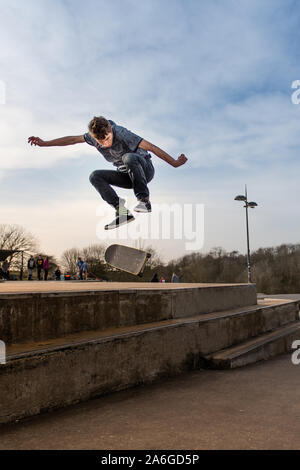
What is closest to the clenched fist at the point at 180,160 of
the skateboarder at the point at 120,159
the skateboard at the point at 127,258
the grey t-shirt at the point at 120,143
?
the skateboarder at the point at 120,159

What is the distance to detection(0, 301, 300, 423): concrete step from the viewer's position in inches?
130

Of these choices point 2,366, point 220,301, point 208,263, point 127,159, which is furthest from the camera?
point 208,263

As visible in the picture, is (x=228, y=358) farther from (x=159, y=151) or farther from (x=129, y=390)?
(x=159, y=151)

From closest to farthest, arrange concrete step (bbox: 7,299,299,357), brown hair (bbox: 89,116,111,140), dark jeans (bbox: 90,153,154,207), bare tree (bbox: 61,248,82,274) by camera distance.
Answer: concrete step (bbox: 7,299,299,357), brown hair (bbox: 89,116,111,140), dark jeans (bbox: 90,153,154,207), bare tree (bbox: 61,248,82,274)

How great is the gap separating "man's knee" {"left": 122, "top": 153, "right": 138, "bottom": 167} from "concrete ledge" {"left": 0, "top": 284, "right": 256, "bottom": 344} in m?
2.01

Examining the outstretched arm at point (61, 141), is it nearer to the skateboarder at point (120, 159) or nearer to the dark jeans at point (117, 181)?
the skateboarder at point (120, 159)

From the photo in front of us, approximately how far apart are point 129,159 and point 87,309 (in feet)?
8.65

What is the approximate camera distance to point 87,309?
4.53m

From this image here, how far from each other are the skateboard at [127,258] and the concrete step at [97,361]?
4.00ft

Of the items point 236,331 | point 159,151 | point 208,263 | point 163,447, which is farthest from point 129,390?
point 208,263

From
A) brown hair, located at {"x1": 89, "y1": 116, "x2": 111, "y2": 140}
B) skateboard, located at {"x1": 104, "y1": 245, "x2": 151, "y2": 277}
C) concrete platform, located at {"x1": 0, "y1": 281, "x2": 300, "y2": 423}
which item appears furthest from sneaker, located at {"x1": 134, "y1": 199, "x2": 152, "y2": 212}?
concrete platform, located at {"x1": 0, "y1": 281, "x2": 300, "y2": 423}

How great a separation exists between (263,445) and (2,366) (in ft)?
6.77

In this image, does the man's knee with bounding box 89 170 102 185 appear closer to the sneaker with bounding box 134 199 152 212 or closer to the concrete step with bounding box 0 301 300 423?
the sneaker with bounding box 134 199 152 212

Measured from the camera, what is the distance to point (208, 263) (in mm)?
76312
